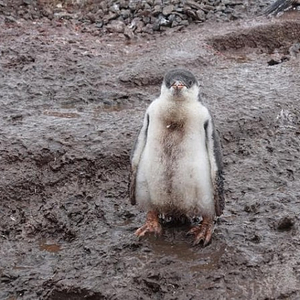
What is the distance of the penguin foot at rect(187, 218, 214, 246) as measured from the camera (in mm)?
3701

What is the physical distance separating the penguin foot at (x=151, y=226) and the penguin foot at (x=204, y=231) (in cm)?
18

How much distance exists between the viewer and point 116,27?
8.52 m

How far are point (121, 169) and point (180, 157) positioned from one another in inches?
52.6

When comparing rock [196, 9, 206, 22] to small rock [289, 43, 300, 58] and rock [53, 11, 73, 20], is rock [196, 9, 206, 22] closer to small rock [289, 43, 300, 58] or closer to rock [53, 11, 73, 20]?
small rock [289, 43, 300, 58]

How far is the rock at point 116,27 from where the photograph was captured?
8484mm

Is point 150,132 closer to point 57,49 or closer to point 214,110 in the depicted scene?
point 214,110

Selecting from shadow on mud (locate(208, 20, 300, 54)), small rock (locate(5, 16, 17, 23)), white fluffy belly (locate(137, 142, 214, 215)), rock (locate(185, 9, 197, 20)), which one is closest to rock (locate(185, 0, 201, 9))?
rock (locate(185, 9, 197, 20))

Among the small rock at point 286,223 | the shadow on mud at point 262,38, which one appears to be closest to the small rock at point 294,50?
the shadow on mud at point 262,38

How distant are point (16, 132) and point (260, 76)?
2.71 m

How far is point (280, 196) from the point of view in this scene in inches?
173

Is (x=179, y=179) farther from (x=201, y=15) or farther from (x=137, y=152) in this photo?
(x=201, y=15)

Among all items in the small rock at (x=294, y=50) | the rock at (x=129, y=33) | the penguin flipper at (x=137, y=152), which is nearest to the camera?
the penguin flipper at (x=137, y=152)

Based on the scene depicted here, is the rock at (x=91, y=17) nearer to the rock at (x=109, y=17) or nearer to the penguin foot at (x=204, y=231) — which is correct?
the rock at (x=109, y=17)

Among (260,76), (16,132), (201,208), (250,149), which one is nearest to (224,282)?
(201,208)
